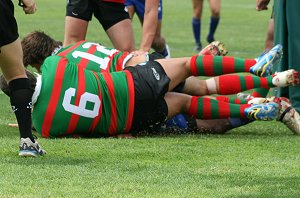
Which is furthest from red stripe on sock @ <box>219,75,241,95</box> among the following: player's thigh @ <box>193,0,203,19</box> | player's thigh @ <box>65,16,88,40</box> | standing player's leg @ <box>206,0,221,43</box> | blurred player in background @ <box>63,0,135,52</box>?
player's thigh @ <box>193,0,203,19</box>

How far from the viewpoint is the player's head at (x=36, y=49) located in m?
8.22

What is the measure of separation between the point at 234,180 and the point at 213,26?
11480 millimetres

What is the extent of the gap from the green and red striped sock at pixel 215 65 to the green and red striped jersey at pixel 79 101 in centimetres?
57

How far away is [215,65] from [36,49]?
1467 millimetres

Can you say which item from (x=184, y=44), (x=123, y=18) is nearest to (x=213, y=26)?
(x=184, y=44)

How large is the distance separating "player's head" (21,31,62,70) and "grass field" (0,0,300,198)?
2.07ft

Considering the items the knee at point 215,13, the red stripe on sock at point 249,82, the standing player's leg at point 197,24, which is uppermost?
the red stripe on sock at point 249,82

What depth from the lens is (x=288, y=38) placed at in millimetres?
9242

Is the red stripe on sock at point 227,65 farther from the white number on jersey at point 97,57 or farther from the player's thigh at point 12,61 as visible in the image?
the player's thigh at point 12,61

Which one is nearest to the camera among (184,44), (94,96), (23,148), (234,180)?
(234,180)

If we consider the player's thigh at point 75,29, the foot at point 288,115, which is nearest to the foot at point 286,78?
the foot at point 288,115

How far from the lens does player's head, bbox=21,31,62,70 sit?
8.22m

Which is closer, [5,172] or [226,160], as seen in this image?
[5,172]

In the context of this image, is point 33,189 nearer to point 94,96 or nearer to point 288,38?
point 94,96
